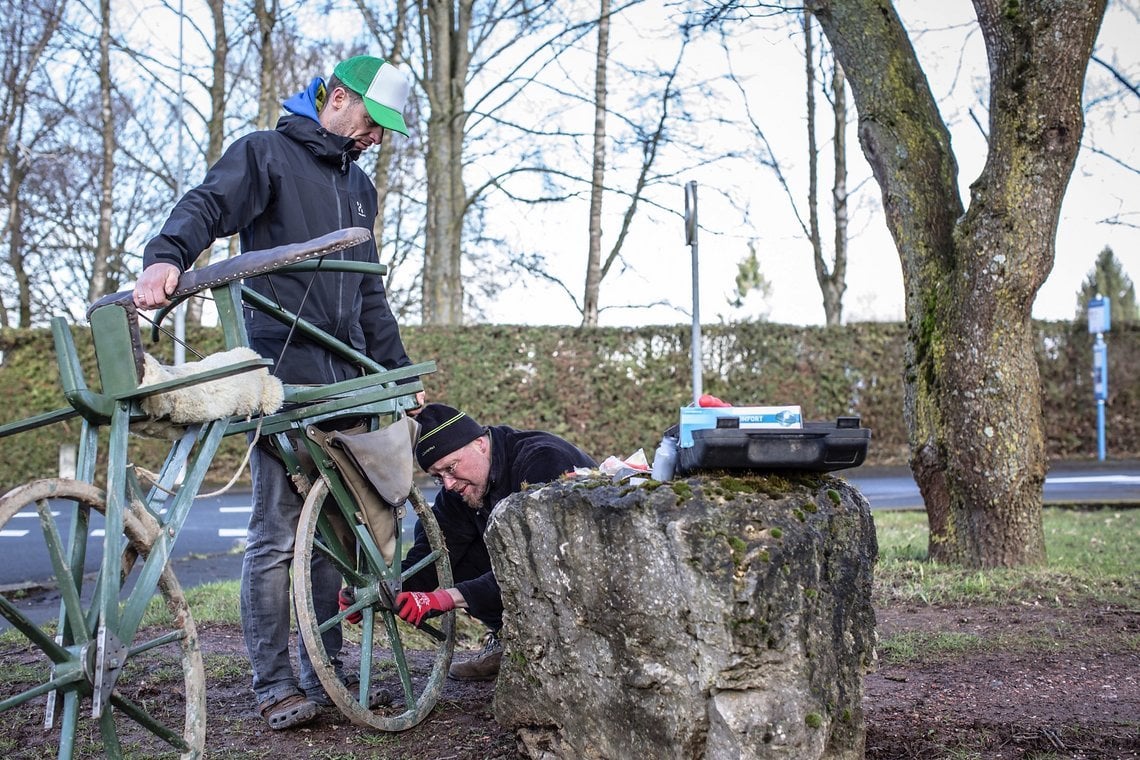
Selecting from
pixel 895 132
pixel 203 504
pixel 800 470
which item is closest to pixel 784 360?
pixel 203 504

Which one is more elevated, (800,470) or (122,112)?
(122,112)

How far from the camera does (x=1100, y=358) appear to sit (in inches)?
641

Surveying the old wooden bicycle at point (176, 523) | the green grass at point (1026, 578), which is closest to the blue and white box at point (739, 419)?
the old wooden bicycle at point (176, 523)

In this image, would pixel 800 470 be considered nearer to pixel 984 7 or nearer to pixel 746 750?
pixel 746 750

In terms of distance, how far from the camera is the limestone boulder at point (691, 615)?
8.60 ft

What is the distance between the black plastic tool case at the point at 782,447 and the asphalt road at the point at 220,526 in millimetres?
2701

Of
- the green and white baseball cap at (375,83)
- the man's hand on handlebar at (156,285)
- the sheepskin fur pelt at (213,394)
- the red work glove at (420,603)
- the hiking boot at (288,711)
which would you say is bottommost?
the hiking boot at (288,711)

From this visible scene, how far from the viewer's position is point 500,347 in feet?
48.5

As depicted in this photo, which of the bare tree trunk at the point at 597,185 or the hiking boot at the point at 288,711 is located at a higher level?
the bare tree trunk at the point at 597,185

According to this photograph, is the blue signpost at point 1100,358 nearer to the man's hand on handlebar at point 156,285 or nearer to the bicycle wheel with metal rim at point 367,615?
the bicycle wheel with metal rim at point 367,615

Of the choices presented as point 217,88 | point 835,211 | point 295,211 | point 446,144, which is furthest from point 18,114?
point 295,211

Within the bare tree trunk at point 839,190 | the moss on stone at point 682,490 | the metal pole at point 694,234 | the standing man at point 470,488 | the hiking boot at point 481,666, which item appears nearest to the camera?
the moss on stone at point 682,490

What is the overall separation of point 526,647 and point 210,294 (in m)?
1.43

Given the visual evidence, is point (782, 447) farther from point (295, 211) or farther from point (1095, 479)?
point (1095, 479)
